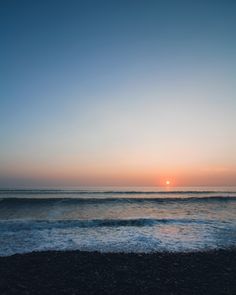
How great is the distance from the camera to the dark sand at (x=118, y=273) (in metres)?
8.04

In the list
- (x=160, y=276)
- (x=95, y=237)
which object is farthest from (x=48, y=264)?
(x=95, y=237)

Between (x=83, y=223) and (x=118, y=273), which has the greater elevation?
(x=83, y=223)

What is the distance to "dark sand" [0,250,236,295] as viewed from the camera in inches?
316

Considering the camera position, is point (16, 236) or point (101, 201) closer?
point (16, 236)

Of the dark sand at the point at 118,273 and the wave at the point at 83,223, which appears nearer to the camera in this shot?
the dark sand at the point at 118,273

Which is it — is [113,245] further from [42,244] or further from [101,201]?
[101,201]

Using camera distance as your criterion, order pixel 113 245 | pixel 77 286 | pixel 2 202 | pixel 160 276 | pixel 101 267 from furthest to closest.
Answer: pixel 2 202 → pixel 113 245 → pixel 101 267 → pixel 160 276 → pixel 77 286

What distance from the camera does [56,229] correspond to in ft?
61.2

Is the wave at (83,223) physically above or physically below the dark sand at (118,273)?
above

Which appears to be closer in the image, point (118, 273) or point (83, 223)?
point (118, 273)

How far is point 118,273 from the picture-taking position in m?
9.36

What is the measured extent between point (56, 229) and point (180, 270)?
10598mm

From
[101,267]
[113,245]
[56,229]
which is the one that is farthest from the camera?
[56,229]

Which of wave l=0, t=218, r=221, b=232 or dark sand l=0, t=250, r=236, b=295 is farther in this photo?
wave l=0, t=218, r=221, b=232
